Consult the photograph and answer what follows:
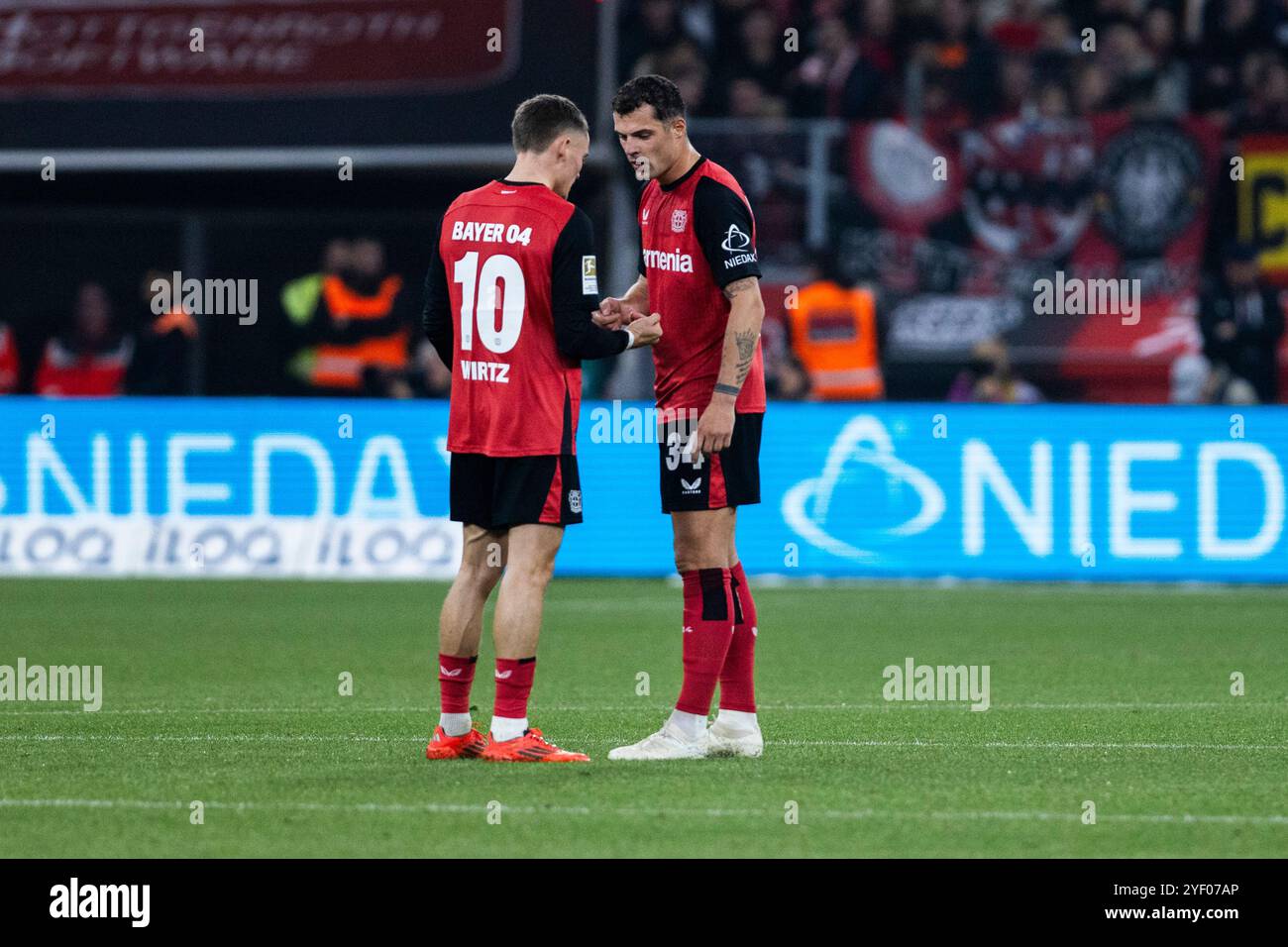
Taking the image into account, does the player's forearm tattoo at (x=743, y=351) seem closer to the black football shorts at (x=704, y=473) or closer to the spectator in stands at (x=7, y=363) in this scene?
the black football shorts at (x=704, y=473)

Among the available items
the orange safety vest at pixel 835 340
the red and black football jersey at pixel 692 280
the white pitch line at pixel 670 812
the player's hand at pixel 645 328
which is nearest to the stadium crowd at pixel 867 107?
the orange safety vest at pixel 835 340

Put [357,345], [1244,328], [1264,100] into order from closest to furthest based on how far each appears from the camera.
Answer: [1244,328] → [357,345] → [1264,100]

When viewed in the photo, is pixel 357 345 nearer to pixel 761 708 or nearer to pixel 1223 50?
pixel 1223 50

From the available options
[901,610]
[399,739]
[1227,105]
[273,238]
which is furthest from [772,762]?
[273,238]

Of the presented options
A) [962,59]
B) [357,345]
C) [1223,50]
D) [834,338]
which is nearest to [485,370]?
[834,338]

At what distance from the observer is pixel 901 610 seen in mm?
13570

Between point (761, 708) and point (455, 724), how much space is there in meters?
1.96

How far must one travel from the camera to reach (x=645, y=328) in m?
7.20

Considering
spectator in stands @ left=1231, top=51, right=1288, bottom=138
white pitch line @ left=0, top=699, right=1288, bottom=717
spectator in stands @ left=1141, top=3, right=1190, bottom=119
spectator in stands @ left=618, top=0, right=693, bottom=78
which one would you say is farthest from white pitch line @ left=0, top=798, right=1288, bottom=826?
spectator in stands @ left=1141, top=3, right=1190, bottom=119

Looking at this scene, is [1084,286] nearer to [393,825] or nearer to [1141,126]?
[1141,126]

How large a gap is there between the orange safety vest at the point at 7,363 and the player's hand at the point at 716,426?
13.4 metres

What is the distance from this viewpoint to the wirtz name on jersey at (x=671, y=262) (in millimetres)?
7340

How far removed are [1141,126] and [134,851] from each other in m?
14.6

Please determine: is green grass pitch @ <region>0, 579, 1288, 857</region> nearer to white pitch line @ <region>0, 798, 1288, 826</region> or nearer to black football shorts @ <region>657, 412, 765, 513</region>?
white pitch line @ <region>0, 798, 1288, 826</region>
